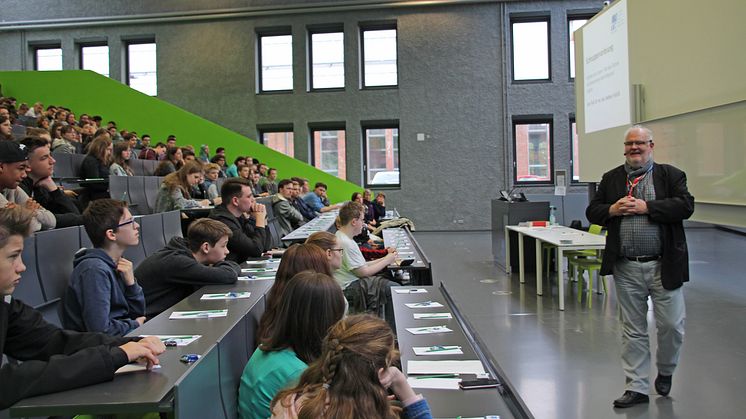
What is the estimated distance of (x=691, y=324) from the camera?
17.6 feet

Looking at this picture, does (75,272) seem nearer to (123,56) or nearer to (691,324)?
(691,324)

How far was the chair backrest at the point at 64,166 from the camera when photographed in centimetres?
724

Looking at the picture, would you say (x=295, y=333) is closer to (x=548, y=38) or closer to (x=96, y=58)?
(x=548, y=38)

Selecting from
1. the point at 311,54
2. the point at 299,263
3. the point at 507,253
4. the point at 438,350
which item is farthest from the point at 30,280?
the point at 311,54

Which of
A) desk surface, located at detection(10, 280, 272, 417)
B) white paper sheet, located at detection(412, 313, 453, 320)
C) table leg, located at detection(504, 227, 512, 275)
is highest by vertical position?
desk surface, located at detection(10, 280, 272, 417)

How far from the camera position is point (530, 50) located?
15.1m

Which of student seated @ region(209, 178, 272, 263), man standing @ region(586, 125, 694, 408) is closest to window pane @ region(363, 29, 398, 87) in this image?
student seated @ region(209, 178, 272, 263)

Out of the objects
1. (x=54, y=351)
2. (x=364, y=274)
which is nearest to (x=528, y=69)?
(x=364, y=274)

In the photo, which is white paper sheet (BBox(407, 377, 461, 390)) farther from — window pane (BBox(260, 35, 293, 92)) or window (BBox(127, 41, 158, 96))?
window (BBox(127, 41, 158, 96))

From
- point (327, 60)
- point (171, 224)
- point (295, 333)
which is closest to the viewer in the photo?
point (295, 333)

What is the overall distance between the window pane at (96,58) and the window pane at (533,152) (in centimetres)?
1122

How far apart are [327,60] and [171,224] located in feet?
35.8

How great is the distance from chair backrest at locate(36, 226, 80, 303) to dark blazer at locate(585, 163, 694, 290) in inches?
125

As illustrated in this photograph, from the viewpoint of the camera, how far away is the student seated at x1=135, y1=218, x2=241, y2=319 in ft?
10.8
